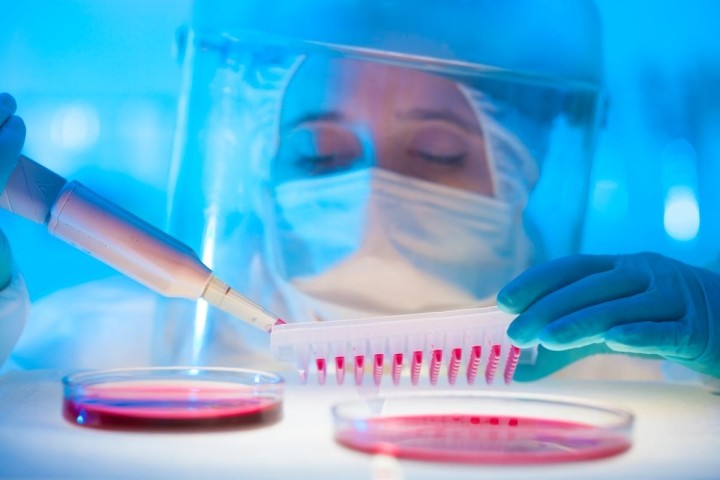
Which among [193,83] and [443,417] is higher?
[193,83]

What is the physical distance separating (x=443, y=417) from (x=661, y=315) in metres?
0.40

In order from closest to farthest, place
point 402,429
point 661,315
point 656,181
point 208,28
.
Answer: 1. point 402,429
2. point 661,315
3. point 208,28
4. point 656,181

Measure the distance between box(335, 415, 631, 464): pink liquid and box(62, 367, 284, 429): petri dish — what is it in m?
0.12

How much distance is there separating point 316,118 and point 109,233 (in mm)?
550

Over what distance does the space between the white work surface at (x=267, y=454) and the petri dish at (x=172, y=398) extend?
0.01 meters

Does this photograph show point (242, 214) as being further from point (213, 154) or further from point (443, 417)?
point (443, 417)

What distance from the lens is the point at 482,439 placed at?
723 millimetres

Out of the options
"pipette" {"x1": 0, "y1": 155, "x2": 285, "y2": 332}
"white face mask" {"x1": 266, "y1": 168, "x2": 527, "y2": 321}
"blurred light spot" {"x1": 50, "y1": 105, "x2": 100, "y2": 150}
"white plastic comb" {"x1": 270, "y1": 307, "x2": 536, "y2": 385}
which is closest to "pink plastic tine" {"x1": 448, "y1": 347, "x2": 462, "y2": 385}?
"white plastic comb" {"x1": 270, "y1": 307, "x2": 536, "y2": 385}

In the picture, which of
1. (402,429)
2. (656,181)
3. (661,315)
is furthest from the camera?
(656,181)

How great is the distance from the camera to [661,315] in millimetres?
1057

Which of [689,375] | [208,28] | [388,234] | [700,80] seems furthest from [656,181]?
[208,28]

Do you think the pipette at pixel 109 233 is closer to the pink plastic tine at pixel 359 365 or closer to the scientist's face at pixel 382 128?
the pink plastic tine at pixel 359 365

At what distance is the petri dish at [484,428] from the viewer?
0.67 metres

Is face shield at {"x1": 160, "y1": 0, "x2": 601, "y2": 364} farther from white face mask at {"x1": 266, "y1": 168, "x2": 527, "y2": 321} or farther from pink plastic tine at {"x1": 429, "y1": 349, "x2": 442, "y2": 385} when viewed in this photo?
pink plastic tine at {"x1": 429, "y1": 349, "x2": 442, "y2": 385}
